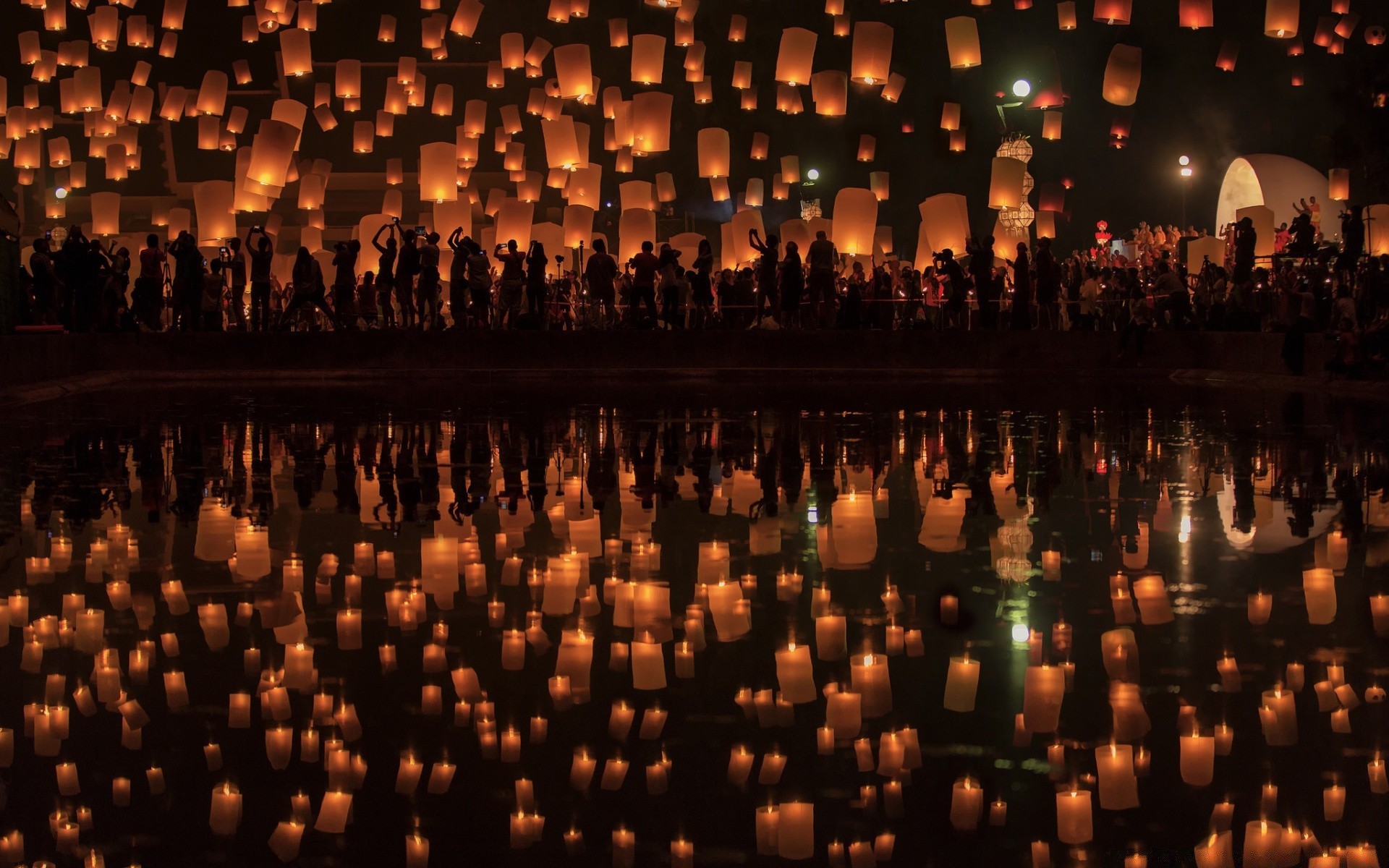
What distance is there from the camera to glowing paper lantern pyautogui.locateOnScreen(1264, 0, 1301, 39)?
19344mm

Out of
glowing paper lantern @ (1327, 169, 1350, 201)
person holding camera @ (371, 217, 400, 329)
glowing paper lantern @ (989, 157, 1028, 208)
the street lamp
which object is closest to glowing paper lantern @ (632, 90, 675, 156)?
person holding camera @ (371, 217, 400, 329)

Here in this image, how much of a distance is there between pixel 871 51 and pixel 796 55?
59.1 inches

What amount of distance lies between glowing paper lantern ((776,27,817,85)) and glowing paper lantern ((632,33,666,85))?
1630 mm

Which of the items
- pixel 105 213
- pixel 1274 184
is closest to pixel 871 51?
pixel 105 213

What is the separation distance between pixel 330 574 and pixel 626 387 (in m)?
12.6

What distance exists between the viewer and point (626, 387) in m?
18.0

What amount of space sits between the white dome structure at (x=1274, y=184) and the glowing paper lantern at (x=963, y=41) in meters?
22.1

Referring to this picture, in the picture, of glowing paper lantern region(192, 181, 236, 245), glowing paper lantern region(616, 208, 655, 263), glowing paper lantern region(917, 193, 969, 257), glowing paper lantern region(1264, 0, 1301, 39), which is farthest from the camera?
glowing paper lantern region(616, 208, 655, 263)

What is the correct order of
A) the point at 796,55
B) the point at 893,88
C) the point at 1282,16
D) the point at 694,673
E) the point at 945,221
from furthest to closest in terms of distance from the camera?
the point at 945,221, the point at 893,88, the point at 796,55, the point at 1282,16, the point at 694,673

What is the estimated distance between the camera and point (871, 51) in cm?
2227

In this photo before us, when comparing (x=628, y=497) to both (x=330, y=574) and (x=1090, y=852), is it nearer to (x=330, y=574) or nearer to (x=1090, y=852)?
(x=330, y=574)

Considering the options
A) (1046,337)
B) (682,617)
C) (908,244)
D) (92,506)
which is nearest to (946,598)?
(682,617)

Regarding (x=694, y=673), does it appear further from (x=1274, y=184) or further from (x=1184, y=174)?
(x=1274, y=184)

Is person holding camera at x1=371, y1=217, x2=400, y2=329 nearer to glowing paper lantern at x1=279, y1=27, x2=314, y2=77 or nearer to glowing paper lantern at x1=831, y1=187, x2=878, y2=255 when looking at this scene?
glowing paper lantern at x1=279, y1=27, x2=314, y2=77
